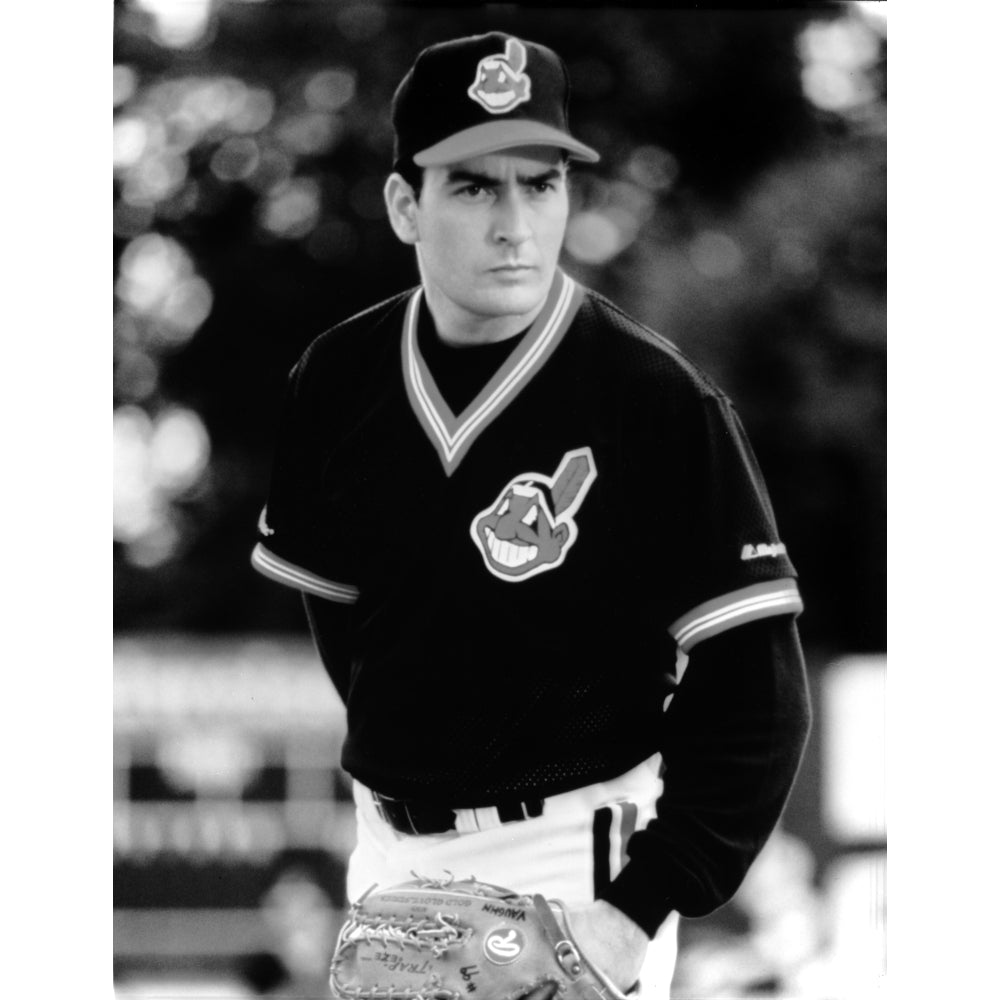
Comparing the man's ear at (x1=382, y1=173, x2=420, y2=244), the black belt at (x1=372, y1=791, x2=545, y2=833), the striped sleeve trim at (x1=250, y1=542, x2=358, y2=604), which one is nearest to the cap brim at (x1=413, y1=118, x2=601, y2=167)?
the man's ear at (x1=382, y1=173, x2=420, y2=244)

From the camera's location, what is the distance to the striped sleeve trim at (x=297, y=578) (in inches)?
120

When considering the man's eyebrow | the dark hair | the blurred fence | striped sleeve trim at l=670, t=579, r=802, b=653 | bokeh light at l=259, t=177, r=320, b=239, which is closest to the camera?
striped sleeve trim at l=670, t=579, r=802, b=653

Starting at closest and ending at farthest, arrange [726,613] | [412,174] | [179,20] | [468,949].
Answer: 1. [726,613]
2. [468,949]
3. [412,174]
4. [179,20]

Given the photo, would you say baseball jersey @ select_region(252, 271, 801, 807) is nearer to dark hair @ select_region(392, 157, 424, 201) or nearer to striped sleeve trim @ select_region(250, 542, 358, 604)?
striped sleeve trim @ select_region(250, 542, 358, 604)

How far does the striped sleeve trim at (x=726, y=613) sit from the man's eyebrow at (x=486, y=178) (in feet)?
2.86

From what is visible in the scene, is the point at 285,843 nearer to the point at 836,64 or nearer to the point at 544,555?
the point at 544,555

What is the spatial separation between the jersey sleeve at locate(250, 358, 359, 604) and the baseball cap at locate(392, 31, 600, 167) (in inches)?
22.0

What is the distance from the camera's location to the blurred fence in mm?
3127

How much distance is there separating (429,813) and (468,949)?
0.26 metres

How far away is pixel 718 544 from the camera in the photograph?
282cm

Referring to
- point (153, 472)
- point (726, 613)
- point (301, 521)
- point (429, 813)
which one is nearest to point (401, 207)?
point (301, 521)

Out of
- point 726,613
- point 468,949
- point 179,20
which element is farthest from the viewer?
point 179,20

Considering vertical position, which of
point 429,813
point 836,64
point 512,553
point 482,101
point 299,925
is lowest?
point 299,925

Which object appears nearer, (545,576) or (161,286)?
(545,576)
